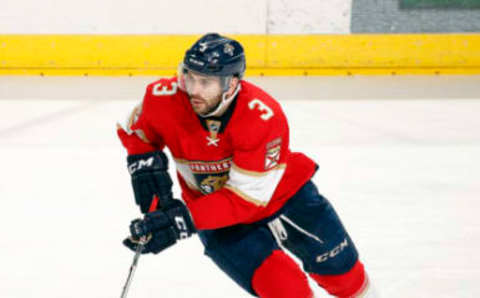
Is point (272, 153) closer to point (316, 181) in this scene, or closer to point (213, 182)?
point (213, 182)

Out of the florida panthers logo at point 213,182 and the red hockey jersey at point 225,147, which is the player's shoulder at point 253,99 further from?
the florida panthers logo at point 213,182

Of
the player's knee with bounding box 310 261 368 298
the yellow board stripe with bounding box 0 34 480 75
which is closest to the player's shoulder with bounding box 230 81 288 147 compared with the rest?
the player's knee with bounding box 310 261 368 298

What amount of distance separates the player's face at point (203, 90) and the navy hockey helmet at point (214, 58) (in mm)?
20

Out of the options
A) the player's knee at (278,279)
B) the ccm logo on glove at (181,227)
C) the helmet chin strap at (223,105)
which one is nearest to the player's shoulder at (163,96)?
the helmet chin strap at (223,105)

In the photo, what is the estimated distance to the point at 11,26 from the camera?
8.06m

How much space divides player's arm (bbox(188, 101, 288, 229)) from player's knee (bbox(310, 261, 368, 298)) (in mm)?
433

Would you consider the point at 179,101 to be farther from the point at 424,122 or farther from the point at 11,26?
the point at 11,26

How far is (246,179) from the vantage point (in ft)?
4.64

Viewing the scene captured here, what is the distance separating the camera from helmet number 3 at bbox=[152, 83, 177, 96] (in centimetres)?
151

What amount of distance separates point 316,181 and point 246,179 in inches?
80.3

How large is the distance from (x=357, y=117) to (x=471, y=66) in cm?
361

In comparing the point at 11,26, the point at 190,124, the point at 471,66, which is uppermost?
the point at 190,124

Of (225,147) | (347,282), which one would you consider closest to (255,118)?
(225,147)

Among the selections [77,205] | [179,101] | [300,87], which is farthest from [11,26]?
[179,101]
